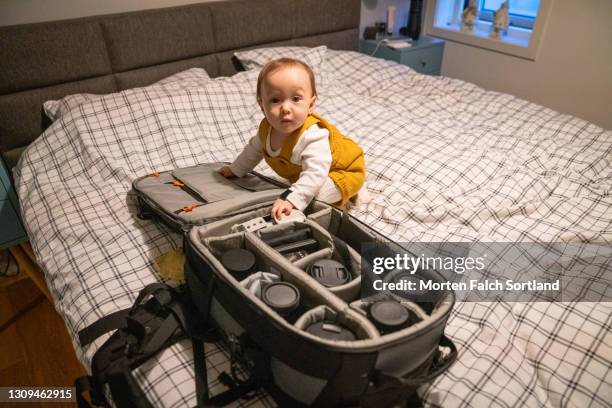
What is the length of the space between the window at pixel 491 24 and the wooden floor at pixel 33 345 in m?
3.11

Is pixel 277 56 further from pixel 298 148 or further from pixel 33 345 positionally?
pixel 33 345

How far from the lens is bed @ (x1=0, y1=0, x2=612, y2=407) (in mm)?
922

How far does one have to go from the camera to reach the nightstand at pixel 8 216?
1.81m

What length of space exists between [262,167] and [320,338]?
108cm

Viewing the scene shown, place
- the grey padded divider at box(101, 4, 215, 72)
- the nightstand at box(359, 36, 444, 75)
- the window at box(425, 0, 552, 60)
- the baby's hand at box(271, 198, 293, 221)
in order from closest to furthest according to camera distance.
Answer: the baby's hand at box(271, 198, 293, 221)
the grey padded divider at box(101, 4, 215, 72)
the window at box(425, 0, 552, 60)
the nightstand at box(359, 36, 444, 75)

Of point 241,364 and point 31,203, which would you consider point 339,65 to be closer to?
point 31,203

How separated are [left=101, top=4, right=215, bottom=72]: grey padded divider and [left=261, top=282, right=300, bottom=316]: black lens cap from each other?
1.63m

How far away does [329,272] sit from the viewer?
936mm

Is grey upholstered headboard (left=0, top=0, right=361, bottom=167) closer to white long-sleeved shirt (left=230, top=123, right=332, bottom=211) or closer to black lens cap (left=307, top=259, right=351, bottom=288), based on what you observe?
white long-sleeved shirt (left=230, top=123, right=332, bottom=211)

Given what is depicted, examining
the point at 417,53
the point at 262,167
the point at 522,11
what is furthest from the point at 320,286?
the point at 522,11

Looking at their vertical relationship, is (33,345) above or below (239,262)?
below

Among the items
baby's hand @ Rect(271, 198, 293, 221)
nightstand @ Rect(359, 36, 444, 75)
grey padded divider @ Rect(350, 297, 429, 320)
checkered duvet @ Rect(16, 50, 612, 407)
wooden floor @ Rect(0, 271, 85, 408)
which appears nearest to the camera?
grey padded divider @ Rect(350, 297, 429, 320)

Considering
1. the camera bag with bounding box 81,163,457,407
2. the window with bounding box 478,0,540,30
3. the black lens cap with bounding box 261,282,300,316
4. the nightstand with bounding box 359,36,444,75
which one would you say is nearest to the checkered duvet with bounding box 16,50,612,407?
the camera bag with bounding box 81,163,457,407

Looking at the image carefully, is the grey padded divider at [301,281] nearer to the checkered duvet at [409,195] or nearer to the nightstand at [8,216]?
the checkered duvet at [409,195]
